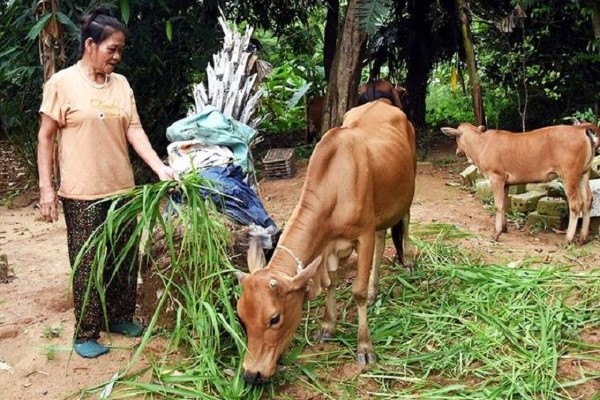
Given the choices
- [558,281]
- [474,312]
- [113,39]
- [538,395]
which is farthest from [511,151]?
[113,39]

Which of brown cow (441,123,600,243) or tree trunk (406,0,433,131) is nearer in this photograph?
brown cow (441,123,600,243)

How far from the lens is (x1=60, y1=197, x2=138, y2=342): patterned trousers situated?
422 cm

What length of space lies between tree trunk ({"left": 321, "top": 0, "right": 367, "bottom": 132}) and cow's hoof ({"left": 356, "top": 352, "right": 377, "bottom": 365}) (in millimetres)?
5291

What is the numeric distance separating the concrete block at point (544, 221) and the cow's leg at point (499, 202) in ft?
1.17

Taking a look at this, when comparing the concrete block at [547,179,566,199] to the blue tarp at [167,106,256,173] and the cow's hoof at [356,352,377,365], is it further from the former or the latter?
the cow's hoof at [356,352,377,365]

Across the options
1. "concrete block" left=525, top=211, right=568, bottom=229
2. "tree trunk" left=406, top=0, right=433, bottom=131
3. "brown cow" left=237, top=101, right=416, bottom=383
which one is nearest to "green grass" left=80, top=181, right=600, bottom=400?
"brown cow" left=237, top=101, right=416, bottom=383

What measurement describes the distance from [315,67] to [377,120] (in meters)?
9.03

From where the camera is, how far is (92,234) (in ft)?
13.5

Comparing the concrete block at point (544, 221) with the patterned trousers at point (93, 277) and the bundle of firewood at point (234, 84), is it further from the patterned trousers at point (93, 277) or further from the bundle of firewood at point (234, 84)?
the patterned trousers at point (93, 277)

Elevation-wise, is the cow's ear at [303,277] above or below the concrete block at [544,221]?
above

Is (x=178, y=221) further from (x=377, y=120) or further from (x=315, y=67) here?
(x=315, y=67)

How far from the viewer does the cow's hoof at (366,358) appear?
438cm

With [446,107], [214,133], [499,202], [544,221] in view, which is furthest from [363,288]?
[446,107]

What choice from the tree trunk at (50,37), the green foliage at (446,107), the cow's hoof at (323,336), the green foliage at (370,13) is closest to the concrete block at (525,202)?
the green foliage at (370,13)
